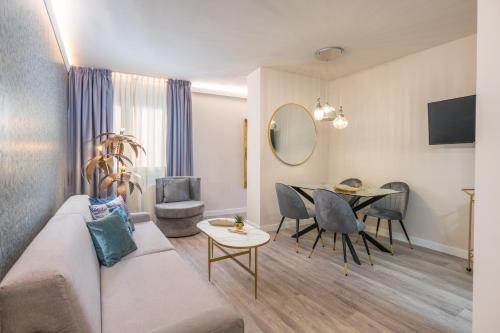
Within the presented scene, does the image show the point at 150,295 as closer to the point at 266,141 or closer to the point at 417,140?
the point at 266,141

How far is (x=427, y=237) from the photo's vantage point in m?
3.37

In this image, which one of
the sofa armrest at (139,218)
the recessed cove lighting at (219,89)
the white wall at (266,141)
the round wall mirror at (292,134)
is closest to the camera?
the sofa armrest at (139,218)

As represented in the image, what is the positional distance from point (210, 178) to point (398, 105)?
3476 millimetres

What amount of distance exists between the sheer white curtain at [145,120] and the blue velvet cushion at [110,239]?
2374 mm

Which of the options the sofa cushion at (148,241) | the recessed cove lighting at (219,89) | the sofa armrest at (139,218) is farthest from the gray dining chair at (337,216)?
the recessed cove lighting at (219,89)

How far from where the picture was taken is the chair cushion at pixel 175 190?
423 centimetres

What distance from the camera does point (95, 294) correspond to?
1.34 metres

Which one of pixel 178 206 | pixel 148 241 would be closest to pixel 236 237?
pixel 148 241

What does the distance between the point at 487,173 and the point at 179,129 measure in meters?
4.13

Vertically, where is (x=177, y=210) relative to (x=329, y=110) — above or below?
below

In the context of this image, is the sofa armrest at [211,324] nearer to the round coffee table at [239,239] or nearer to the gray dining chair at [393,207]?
the round coffee table at [239,239]

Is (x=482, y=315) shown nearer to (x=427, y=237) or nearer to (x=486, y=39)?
(x=486, y=39)

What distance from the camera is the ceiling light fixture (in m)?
3.17

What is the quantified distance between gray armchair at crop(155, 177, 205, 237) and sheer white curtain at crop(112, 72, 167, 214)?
0.34 m
